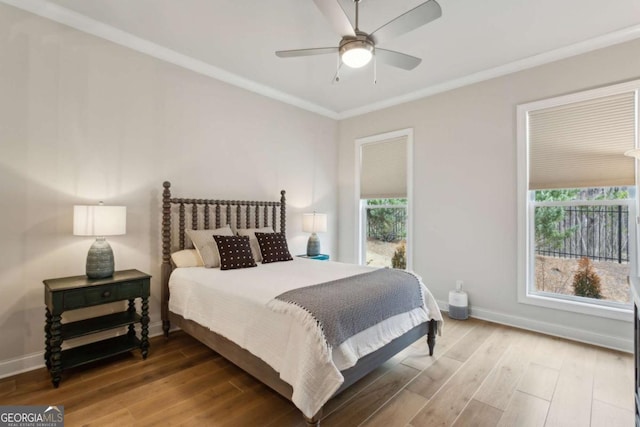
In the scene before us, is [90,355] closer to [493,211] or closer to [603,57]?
[493,211]

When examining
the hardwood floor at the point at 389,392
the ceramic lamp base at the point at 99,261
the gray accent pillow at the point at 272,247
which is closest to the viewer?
the hardwood floor at the point at 389,392

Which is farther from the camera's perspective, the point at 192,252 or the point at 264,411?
the point at 192,252

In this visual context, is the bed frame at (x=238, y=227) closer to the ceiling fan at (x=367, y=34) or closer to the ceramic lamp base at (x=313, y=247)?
the ceramic lamp base at (x=313, y=247)

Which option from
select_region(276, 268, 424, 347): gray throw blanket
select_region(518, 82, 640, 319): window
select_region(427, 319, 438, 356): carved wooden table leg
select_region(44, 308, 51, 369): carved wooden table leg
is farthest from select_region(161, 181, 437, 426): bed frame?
select_region(518, 82, 640, 319): window

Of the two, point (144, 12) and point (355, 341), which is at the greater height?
point (144, 12)

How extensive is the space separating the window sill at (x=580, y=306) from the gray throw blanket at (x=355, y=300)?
5.34 ft

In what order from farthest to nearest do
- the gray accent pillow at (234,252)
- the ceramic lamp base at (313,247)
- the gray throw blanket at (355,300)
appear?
the ceramic lamp base at (313,247) < the gray accent pillow at (234,252) < the gray throw blanket at (355,300)

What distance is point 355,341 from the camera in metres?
1.92

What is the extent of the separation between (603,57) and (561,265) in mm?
2068

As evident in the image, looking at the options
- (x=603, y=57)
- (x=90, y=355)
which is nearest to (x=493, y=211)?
(x=603, y=57)

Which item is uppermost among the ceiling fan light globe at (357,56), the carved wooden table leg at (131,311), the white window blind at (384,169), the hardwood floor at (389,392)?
the ceiling fan light globe at (357,56)

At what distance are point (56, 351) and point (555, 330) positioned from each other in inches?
173

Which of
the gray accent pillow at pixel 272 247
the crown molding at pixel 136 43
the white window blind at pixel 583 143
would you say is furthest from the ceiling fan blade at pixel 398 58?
the gray accent pillow at pixel 272 247

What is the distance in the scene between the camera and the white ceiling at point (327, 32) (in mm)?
2477
